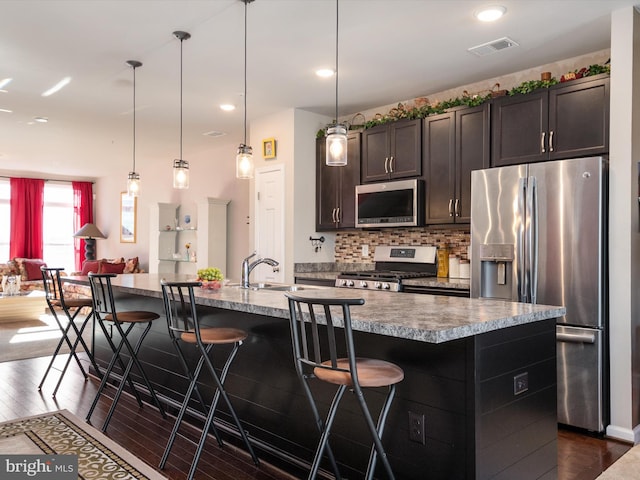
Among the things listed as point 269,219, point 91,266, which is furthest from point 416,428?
point 91,266

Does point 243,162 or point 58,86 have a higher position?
point 58,86

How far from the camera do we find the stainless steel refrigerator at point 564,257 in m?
3.16

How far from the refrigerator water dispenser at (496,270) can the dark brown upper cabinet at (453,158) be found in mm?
621

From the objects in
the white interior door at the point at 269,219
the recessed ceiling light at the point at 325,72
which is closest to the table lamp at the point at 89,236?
the white interior door at the point at 269,219

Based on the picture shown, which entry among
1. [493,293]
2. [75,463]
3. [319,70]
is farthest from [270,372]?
[319,70]

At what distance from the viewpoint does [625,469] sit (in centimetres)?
262

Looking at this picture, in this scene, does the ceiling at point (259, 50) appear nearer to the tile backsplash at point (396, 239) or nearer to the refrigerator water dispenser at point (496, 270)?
the tile backsplash at point (396, 239)

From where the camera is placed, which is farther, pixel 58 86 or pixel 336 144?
pixel 58 86

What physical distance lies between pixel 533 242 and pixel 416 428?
193 centimetres

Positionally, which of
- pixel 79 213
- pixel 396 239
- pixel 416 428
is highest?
pixel 79 213

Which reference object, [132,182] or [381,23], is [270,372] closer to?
[381,23]

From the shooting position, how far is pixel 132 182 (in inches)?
179

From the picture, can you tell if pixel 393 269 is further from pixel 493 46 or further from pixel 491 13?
pixel 491 13

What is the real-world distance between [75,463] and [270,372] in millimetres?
1129
